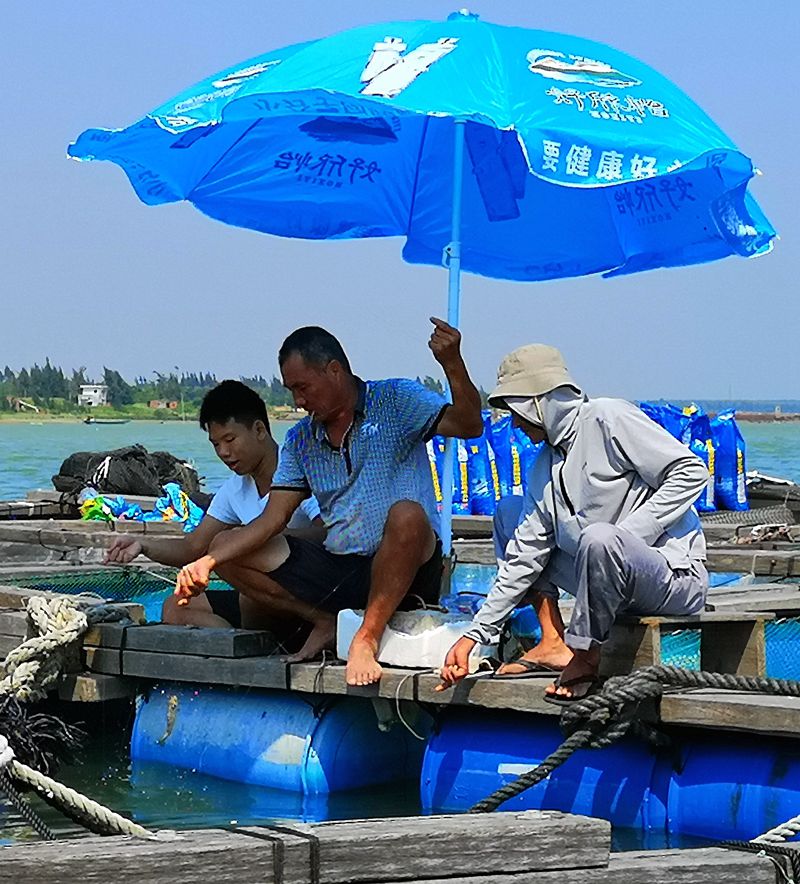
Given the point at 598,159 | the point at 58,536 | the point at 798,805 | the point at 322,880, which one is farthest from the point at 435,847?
the point at 58,536

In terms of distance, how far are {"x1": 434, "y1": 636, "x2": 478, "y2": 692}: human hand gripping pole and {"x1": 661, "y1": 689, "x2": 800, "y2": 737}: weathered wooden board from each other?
0.72 m

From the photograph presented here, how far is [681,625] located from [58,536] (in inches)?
281

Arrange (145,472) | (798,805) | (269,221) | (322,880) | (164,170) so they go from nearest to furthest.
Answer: (322,880) < (798,805) < (164,170) < (269,221) < (145,472)

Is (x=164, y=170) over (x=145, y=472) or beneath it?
over

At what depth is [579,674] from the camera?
5527 mm

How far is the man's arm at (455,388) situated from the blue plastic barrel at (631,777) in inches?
43.3

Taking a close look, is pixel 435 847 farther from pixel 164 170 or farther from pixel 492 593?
pixel 164 170

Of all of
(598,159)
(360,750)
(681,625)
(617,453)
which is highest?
(598,159)

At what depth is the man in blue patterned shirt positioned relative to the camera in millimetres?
6332

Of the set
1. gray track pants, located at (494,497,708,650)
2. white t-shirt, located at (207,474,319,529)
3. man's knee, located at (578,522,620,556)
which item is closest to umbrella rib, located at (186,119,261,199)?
white t-shirt, located at (207,474,319,529)

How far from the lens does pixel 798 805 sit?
5148 millimetres

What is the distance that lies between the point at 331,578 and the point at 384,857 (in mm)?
3022

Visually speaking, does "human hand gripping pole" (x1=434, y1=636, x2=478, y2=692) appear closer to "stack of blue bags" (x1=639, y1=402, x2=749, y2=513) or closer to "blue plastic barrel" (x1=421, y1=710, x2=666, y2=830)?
"blue plastic barrel" (x1=421, y1=710, x2=666, y2=830)

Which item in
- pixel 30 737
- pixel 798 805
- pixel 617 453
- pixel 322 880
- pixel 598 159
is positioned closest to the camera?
pixel 322 880
